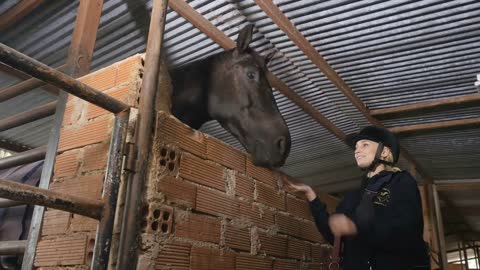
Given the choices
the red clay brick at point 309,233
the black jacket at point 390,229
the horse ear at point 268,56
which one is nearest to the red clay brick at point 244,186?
the black jacket at point 390,229

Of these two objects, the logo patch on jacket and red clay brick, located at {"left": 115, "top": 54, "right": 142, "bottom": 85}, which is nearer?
red clay brick, located at {"left": 115, "top": 54, "right": 142, "bottom": 85}

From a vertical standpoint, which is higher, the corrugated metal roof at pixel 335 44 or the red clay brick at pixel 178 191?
the corrugated metal roof at pixel 335 44

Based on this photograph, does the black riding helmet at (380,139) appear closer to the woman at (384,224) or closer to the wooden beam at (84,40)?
the woman at (384,224)

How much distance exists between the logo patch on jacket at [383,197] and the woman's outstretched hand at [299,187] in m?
0.51

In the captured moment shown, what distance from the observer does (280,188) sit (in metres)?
3.02

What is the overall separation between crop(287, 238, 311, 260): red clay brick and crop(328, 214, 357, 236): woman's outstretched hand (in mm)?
761

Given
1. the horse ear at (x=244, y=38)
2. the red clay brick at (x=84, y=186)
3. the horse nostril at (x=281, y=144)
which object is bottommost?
the red clay brick at (x=84, y=186)

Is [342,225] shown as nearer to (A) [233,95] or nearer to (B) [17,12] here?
(A) [233,95]

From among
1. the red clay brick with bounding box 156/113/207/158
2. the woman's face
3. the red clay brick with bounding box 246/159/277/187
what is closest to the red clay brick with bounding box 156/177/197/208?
the red clay brick with bounding box 156/113/207/158

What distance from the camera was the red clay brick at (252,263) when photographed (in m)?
2.32

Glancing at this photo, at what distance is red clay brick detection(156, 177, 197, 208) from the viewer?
6.04 feet

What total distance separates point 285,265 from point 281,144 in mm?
867

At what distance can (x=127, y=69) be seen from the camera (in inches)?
76.5

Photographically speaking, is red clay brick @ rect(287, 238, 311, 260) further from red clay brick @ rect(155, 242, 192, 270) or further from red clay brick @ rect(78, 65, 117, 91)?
red clay brick @ rect(78, 65, 117, 91)
